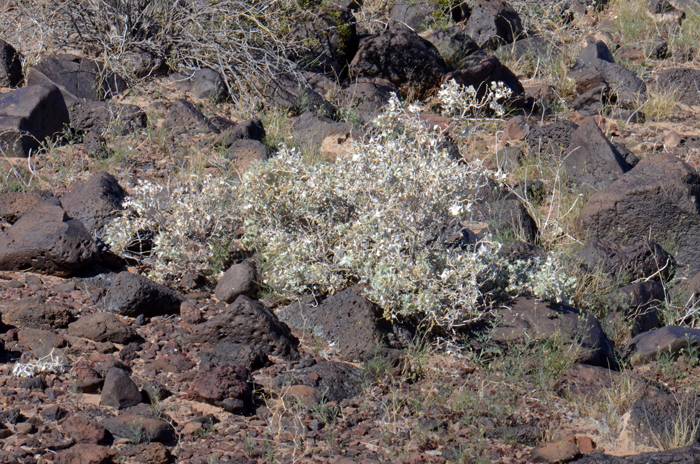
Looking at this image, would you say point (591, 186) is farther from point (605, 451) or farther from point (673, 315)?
point (605, 451)

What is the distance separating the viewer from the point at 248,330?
3.79 meters

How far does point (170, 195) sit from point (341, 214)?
1.41 m

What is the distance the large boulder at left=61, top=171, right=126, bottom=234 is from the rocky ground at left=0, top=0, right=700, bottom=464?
0.06 feet

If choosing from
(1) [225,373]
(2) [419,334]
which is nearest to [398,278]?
(2) [419,334]

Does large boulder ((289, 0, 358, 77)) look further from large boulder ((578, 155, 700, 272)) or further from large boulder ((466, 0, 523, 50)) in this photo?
large boulder ((578, 155, 700, 272))

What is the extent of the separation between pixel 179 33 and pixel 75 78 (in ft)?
4.50

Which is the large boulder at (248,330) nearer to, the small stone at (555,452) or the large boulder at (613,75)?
the small stone at (555,452)

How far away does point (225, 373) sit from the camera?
3.37 meters

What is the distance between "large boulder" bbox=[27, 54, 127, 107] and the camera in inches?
267

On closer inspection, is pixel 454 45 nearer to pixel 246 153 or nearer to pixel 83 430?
pixel 246 153

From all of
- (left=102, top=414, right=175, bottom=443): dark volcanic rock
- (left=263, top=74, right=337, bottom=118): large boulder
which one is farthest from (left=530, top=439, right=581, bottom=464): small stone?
(left=263, top=74, right=337, bottom=118): large boulder

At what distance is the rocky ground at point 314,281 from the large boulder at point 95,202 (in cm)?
2

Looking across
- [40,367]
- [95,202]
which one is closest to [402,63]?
[95,202]

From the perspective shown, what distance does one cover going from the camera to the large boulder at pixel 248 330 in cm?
379
